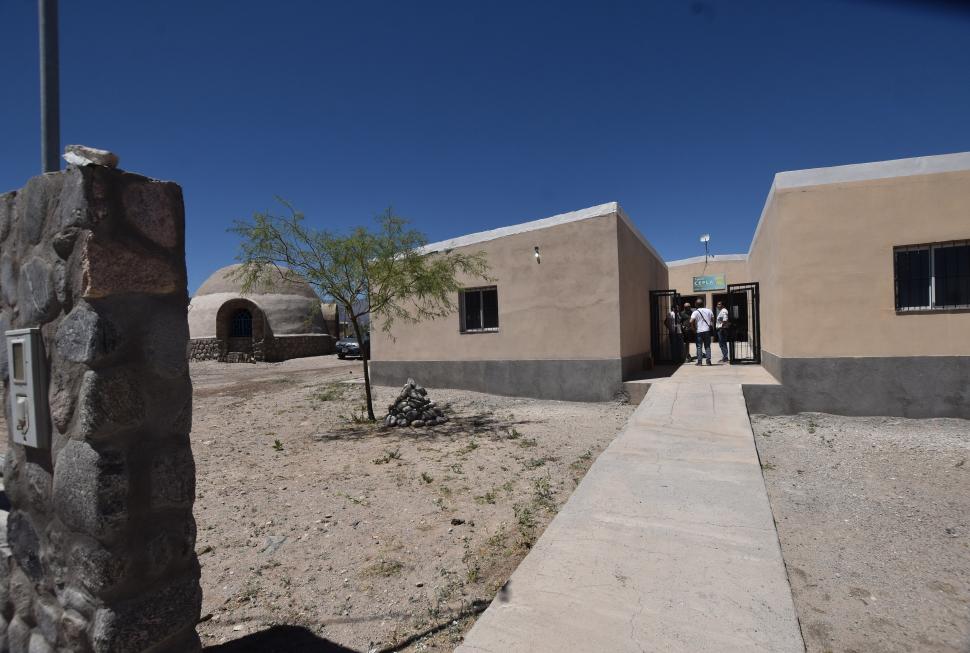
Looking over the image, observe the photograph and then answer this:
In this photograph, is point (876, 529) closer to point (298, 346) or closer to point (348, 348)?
point (348, 348)

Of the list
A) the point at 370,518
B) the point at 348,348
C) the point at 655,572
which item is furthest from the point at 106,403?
the point at 348,348

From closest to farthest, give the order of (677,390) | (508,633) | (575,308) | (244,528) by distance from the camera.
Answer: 1. (508,633)
2. (244,528)
3. (677,390)
4. (575,308)

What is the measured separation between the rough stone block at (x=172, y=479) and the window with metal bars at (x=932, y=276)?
9.33 meters

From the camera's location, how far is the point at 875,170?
7512 mm

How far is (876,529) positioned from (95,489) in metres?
5.45

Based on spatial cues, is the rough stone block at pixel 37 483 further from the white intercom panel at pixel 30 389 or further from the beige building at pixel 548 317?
the beige building at pixel 548 317

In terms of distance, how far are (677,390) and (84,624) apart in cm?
804

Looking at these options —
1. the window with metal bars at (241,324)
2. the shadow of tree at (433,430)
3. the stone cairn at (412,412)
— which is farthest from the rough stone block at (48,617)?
the window with metal bars at (241,324)

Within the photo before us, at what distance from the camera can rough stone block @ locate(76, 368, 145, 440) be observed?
1773mm

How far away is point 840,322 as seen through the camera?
7793 millimetres

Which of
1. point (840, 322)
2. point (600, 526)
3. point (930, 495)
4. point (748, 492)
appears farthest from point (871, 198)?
point (600, 526)

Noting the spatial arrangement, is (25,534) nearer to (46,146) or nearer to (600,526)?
(46,146)

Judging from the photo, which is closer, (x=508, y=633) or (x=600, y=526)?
(x=508, y=633)

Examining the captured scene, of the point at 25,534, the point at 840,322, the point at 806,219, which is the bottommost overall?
the point at 25,534
